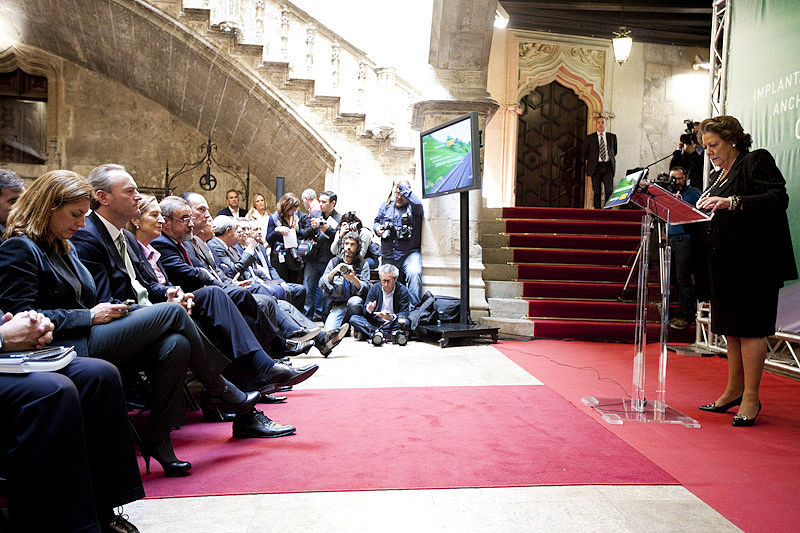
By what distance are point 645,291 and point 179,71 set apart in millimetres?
7909

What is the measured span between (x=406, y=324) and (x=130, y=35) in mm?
6143

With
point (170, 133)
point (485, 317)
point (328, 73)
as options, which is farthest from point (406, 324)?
point (170, 133)

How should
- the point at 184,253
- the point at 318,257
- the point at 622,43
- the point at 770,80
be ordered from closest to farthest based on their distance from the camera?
the point at 184,253
the point at 770,80
the point at 318,257
the point at 622,43

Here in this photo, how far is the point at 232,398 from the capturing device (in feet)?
9.05

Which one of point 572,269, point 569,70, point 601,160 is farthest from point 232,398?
point 569,70

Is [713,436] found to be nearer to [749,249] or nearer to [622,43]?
[749,249]

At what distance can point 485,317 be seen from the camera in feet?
22.3

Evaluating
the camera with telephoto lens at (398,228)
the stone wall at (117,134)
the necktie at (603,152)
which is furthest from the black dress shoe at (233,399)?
the necktie at (603,152)

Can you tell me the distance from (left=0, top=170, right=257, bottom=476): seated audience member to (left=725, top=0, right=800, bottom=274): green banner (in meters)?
4.44

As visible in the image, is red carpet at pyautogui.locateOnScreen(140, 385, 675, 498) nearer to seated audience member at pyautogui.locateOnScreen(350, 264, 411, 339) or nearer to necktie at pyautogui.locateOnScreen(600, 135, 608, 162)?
seated audience member at pyautogui.locateOnScreen(350, 264, 411, 339)

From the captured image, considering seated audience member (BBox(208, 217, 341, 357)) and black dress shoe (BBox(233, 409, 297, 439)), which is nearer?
black dress shoe (BBox(233, 409, 297, 439))

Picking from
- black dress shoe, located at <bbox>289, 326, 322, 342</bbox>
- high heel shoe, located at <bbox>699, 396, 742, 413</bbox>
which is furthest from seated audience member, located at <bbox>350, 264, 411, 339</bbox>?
high heel shoe, located at <bbox>699, 396, 742, 413</bbox>

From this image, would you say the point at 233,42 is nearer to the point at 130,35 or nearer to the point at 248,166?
the point at 130,35

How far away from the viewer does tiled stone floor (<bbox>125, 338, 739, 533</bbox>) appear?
79.3 inches
